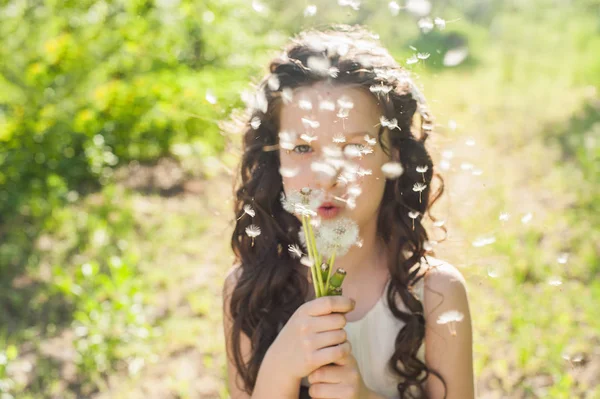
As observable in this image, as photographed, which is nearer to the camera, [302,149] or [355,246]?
[302,149]

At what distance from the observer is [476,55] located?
26.8ft

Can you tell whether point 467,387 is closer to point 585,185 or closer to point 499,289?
point 499,289

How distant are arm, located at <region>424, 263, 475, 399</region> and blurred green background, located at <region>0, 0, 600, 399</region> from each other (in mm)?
175

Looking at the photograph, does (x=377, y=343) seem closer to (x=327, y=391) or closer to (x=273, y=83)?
(x=327, y=391)

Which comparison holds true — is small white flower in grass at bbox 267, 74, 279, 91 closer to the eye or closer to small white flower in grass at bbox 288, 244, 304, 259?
the eye

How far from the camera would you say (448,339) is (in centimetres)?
181

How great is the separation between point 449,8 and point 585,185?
3.62 metres

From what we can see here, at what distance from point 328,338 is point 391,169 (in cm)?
49

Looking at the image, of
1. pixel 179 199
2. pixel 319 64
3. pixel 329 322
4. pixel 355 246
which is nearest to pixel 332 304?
pixel 329 322

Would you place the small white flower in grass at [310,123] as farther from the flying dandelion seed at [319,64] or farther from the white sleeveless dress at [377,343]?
the white sleeveless dress at [377,343]

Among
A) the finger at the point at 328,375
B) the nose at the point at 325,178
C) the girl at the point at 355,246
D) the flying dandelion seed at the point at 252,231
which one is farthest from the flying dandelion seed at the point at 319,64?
the finger at the point at 328,375

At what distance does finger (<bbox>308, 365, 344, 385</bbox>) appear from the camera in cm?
147

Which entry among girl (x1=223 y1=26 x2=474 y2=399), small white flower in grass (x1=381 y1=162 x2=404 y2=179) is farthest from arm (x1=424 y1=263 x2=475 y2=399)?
small white flower in grass (x1=381 y1=162 x2=404 y2=179)

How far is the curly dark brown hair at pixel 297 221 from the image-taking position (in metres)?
1.76
